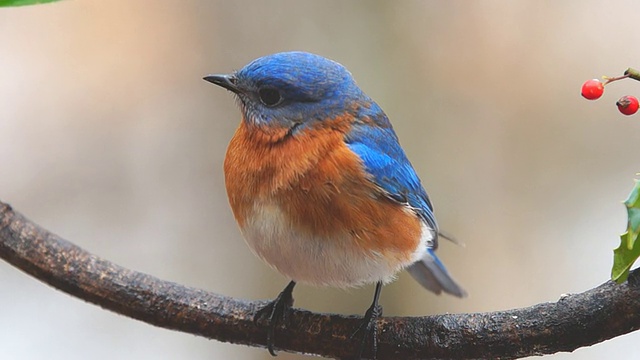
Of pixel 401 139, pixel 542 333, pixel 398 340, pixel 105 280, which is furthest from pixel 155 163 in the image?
pixel 542 333

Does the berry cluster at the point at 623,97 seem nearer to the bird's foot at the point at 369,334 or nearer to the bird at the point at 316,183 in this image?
the bird at the point at 316,183

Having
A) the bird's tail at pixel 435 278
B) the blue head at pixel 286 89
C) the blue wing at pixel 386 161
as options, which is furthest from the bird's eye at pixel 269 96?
the bird's tail at pixel 435 278

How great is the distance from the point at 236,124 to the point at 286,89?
1780mm

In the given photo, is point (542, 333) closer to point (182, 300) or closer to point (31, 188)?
point (182, 300)

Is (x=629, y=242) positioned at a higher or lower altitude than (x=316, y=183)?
higher

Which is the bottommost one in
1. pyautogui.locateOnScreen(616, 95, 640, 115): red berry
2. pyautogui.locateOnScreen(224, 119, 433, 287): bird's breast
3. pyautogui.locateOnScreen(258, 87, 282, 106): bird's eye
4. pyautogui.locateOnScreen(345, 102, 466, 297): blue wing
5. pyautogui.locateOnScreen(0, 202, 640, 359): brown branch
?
pyautogui.locateOnScreen(0, 202, 640, 359): brown branch

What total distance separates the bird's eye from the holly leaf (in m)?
0.93

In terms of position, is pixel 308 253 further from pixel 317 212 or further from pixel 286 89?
pixel 286 89

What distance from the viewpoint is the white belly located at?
1.71m

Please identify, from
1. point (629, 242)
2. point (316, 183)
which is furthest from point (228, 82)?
point (629, 242)

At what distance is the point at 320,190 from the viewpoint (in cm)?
170

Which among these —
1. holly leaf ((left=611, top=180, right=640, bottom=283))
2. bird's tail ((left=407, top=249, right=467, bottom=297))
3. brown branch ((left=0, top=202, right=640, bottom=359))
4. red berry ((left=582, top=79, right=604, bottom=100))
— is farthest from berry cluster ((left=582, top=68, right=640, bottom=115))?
bird's tail ((left=407, top=249, right=467, bottom=297))

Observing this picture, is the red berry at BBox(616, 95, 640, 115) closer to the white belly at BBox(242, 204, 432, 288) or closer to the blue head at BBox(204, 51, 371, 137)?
the white belly at BBox(242, 204, 432, 288)

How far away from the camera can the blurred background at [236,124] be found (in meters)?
3.51
